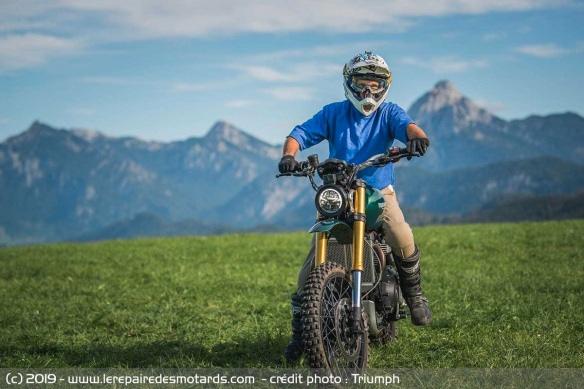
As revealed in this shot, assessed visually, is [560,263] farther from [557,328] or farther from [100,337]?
[100,337]

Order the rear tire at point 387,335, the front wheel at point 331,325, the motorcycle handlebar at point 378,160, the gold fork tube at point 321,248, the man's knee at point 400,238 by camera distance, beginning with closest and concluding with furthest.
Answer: the front wheel at point 331,325, the motorcycle handlebar at point 378,160, the gold fork tube at point 321,248, the man's knee at point 400,238, the rear tire at point 387,335

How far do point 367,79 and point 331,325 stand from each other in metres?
2.48

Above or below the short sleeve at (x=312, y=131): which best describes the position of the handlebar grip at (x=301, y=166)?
below

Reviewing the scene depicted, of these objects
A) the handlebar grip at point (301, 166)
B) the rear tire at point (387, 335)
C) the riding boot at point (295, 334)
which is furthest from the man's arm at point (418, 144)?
the rear tire at point (387, 335)

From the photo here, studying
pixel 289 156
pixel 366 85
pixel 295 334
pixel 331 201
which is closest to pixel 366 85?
pixel 366 85

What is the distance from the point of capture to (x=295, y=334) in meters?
7.36

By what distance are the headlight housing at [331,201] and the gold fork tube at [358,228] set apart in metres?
0.20

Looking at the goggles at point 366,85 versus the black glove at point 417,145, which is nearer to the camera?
the black glove at point 417,145

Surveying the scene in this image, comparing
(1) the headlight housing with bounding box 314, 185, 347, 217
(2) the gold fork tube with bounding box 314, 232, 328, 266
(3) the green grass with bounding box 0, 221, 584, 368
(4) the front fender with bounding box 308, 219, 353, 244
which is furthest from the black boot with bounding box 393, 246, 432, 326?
(1) the headlight housing with bounding box 314, 185, 347, 217

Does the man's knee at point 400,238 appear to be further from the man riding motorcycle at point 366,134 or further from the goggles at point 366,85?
the goggles at point 366,85

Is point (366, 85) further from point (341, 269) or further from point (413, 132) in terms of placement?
point (341, 269)

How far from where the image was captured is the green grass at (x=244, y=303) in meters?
8.34

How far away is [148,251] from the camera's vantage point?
21531mm

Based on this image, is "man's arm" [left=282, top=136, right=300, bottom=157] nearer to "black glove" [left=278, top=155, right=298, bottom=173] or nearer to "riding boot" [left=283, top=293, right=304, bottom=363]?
"black glove" [left=278, top=155, right=298, bottom=173]
